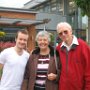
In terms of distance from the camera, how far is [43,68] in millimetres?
4277

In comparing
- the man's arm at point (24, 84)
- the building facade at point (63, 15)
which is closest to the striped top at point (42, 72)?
the man's arm at point (24, 84)

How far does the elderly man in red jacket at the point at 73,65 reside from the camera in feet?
13.7

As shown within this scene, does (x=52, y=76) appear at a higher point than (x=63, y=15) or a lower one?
lower

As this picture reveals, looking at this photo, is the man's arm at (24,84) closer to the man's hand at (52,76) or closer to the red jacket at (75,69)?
the man's hand at (52,76)

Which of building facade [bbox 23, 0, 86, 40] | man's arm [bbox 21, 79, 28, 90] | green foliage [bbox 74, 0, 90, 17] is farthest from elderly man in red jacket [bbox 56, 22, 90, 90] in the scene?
building facade [bbox 23, 0, 86, 40]

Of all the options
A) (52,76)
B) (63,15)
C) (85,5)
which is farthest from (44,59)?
(63,15)

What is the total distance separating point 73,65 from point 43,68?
38cm

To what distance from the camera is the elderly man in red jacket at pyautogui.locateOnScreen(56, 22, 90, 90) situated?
4.18 meters

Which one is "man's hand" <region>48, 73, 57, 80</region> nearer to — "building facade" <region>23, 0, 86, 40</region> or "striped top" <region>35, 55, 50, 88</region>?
"striped top" <region>35, 55, 50, 88</region>

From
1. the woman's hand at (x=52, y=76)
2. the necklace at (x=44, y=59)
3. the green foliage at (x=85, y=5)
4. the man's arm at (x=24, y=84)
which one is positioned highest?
the green foliage at (x=85, y=5)

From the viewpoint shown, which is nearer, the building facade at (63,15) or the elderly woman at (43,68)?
the elderly woman at (43,68)

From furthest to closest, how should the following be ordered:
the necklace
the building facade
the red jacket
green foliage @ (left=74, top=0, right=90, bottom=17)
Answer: the building facade, green foliage @ (left=74, top=0, right=90, bottom=17), the necklace, the red jacket

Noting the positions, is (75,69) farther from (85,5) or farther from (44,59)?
(85,5)

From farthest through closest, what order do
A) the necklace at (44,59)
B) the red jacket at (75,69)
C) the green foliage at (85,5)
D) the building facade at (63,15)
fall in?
1. the building facade at (63,15)
2. the green foliage at (85,5)
3. the necklace at (44,59)
4. the red jacket at (75,69)
